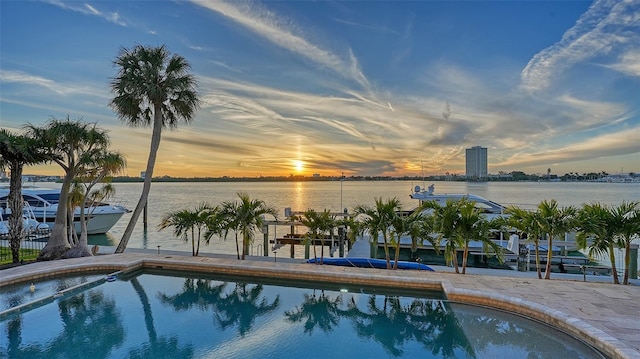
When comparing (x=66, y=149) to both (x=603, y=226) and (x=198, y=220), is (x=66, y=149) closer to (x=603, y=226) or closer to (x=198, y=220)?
(x=198, y=220)

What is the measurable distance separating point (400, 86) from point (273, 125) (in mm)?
7946

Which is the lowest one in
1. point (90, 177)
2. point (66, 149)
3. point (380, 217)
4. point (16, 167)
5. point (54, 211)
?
point (54, 211)

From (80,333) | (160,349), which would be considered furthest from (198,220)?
(160,349)

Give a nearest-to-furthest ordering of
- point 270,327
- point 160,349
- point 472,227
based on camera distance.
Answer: point 160,349, point 270,327, point 472,227

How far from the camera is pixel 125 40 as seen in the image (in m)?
11.7

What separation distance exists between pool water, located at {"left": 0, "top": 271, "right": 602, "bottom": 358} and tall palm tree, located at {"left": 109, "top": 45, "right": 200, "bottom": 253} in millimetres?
5064

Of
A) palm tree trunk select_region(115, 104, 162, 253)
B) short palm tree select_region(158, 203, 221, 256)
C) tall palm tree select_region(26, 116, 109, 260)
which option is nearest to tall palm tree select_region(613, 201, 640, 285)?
short palm tree select_region(158, 203, 221, 256)

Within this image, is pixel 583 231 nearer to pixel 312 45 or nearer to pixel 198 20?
pixel 312 45

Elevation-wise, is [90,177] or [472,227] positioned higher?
[90,177]

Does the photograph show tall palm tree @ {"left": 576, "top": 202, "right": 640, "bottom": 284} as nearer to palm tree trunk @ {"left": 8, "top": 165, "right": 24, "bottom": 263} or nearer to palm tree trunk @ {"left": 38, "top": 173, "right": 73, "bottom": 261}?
palm tree trunk @ {"left": 38, "top": 173, "right": 73, "bottom": 261}

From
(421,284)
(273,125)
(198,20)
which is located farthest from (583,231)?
(273,125)

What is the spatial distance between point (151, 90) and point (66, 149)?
3052 millimetres

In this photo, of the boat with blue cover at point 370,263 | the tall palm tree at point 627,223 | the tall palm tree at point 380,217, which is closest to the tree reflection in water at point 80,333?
the boat with blue cover at point 370,263

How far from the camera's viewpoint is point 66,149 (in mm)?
10266
